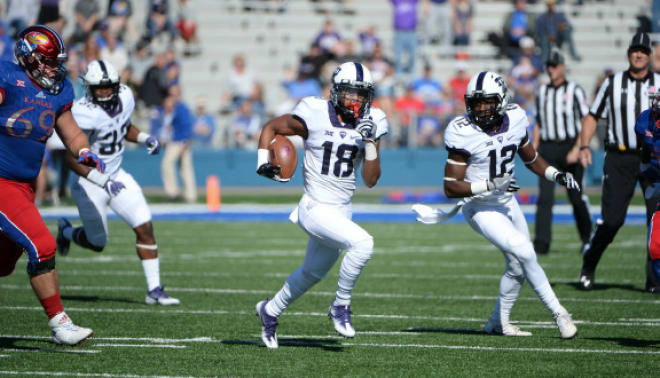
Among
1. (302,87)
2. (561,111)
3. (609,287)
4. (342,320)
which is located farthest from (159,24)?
(342,320)

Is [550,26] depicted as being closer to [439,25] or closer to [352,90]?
[439,25]

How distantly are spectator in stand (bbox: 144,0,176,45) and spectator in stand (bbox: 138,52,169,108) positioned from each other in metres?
2.69

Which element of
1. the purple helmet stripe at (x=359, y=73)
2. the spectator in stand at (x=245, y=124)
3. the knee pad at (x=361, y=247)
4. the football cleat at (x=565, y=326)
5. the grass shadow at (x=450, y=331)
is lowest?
the spectator in stand at (x=245, y=124)

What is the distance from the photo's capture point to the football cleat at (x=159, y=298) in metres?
7.67

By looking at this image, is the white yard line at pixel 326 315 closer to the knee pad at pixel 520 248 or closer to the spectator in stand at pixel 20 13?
the knee pad at pixel 520 248

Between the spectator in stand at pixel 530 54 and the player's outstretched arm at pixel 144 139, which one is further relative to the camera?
the spectator in stand at pixel 530 54

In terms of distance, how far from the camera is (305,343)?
6.07 meters

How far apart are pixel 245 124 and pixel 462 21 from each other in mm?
5847

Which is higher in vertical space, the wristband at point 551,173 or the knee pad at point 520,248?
the wristband at point 551,173

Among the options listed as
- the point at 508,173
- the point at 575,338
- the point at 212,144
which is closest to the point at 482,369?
the point at 575,338

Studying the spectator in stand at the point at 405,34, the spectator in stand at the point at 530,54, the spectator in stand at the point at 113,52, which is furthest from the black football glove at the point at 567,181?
the spectator in stand at the point at 405,34

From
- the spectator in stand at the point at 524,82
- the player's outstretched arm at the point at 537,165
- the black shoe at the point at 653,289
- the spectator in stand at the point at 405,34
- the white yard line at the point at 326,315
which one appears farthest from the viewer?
the spectator in stand at the point at 405,34

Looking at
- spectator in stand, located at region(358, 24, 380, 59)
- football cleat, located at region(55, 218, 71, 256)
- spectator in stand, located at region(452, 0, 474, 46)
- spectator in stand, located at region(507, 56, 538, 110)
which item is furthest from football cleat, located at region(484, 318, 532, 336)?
spectator in stand, located at region(452, 0, 474, 46)

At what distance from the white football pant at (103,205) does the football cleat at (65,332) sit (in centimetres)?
207
